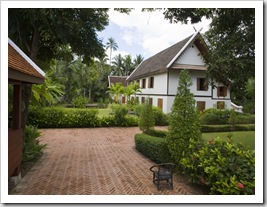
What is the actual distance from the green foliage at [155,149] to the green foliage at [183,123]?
49cm

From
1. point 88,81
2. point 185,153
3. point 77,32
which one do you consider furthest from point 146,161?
point 88,81

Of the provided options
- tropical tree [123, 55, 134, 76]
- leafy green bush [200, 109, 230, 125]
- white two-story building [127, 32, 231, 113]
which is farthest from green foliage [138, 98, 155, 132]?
tropical tree [123, 55, 134, 76]

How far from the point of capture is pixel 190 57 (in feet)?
59.1

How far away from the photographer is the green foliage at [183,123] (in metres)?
5.88

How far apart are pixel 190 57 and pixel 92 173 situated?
14.6 m

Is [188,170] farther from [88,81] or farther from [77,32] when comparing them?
[88,81]

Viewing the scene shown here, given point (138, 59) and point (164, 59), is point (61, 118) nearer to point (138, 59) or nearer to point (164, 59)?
point (164, 59)

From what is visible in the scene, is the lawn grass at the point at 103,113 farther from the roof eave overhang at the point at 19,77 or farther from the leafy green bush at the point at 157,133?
the roof eave overhang at the point at 19,77

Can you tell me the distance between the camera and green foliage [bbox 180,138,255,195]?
4.09 metres

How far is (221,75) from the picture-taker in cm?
744

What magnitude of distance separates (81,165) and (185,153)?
10.7ft

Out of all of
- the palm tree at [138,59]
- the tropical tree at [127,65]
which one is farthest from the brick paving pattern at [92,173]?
the tropical tree at [127,65]

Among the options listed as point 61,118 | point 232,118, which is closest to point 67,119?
point 61,118

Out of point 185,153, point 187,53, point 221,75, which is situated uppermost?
point 187,53
